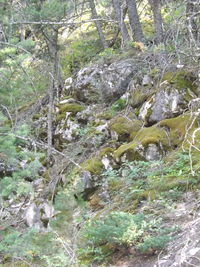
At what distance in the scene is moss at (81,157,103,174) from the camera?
639 cm

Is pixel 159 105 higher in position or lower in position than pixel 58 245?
higher

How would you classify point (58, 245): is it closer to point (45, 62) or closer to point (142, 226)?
point (142, 226)

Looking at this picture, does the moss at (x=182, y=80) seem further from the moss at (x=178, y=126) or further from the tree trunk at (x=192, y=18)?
the tree trunk at (x=192, y=18)

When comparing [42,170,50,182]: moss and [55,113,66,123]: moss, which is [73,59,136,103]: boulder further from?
[42,170,50,182]: moss

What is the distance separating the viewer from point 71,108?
28.9 feet

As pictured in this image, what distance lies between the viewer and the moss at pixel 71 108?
8719 mm

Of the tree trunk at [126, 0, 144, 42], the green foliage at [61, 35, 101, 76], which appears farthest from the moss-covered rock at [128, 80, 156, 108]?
the green foliage at [61, 35, 101, 76]

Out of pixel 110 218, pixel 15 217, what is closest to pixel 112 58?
pixel 15 217

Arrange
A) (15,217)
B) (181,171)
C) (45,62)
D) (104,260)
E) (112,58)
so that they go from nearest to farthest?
(104,260) → (181,171) → (15,217) → (112,58) → (45,62)

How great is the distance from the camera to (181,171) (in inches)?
190

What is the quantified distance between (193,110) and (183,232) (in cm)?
323

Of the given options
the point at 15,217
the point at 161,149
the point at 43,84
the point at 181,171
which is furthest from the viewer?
the point at 43,84

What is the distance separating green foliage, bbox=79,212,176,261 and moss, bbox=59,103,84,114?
5046mm

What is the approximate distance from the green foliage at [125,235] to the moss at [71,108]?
5.05 meters
